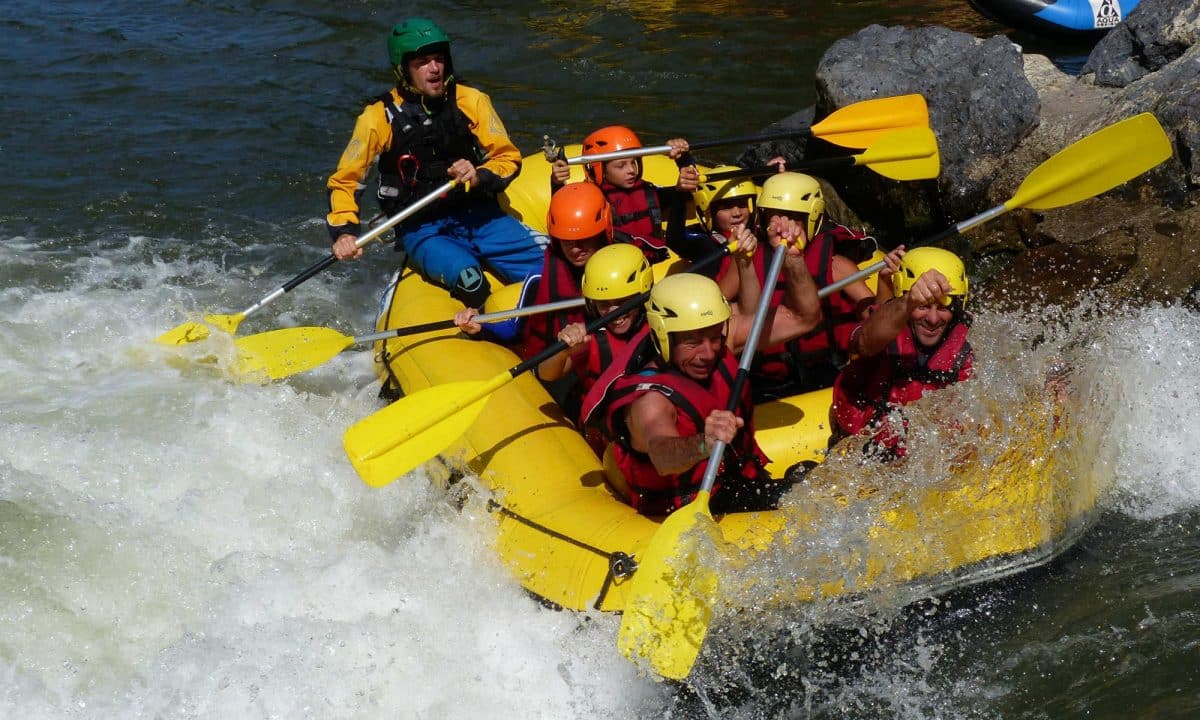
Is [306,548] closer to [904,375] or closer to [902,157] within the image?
[904,375]

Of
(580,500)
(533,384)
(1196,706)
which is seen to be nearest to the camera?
(1196,706)

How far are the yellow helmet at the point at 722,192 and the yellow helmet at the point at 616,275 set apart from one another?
36.9 inches

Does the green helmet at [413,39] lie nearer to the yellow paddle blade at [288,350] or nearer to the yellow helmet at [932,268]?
the yellow paddle blade at [288,350]

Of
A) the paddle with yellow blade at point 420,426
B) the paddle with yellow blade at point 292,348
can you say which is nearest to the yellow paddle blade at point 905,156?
the paddle with yellow blade at point 420,426

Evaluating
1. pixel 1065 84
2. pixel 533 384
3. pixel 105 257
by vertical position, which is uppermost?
pixel 1065 84

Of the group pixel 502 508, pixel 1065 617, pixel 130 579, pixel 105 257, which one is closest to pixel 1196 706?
pixel 1065 617

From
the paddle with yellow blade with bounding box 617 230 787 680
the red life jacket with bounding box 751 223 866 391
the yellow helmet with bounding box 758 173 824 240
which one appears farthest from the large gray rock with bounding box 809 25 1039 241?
the paddle with yellow blade with bounding box 617 230 787 680

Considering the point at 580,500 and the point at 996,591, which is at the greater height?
the point at 580,500

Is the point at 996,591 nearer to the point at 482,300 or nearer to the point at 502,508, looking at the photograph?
the point at 502,508

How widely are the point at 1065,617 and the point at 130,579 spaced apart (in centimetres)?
357

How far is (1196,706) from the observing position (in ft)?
11.9

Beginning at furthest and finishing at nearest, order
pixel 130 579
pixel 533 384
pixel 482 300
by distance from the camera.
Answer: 1. pixel 482 300
2. pixel 533 384
3. pixel 130 579

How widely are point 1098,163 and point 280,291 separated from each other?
3.93 m

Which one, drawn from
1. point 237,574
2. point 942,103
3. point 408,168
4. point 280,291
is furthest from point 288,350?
point 942,103
